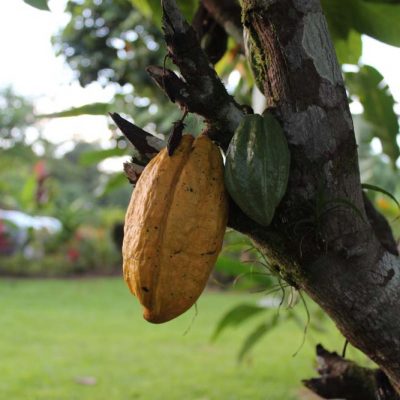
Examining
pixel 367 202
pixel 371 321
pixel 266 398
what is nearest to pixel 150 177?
pixel 371 321

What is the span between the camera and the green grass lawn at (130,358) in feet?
9.41

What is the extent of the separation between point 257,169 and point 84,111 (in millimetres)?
1006

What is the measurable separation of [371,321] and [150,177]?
0.36 metres

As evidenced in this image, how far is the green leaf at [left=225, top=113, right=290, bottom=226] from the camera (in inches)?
27.0

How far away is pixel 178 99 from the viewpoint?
2.36 feet

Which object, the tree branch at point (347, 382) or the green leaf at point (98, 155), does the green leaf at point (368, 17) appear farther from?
the green leaf at point (98, 155)

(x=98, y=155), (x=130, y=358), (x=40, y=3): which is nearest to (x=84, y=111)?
(x=98, y=155)

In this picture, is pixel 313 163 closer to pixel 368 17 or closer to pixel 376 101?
pixel 368 17

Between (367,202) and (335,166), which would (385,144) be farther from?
(335,166)

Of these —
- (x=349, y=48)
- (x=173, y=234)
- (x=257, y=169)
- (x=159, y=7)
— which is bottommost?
(x=173, y=234)

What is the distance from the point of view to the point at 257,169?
27.2 inches

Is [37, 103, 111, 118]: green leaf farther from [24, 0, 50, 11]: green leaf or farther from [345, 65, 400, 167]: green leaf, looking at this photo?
[345, 65, 400, 167]: green leaf

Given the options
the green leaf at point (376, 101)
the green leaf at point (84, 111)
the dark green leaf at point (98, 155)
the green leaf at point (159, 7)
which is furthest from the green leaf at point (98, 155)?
the green leaf at point (376, 101)

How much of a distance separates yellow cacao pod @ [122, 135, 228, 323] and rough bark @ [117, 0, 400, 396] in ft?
0.23
